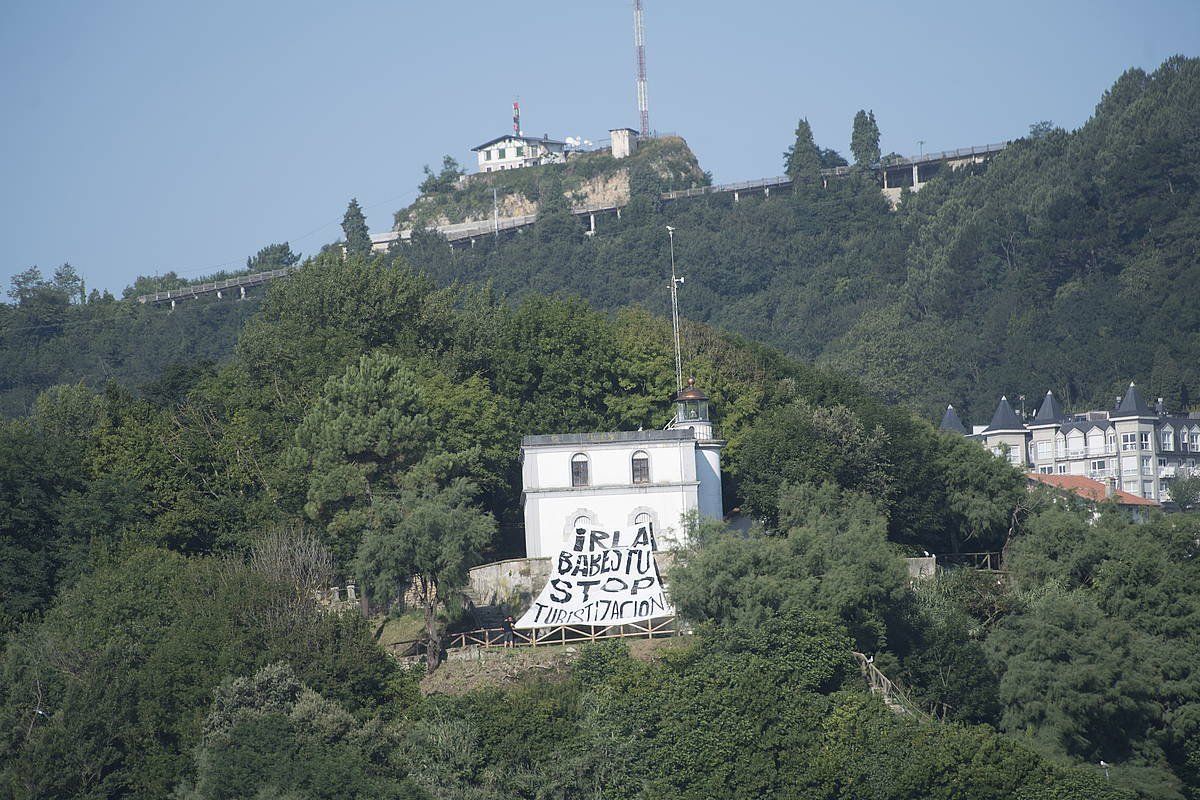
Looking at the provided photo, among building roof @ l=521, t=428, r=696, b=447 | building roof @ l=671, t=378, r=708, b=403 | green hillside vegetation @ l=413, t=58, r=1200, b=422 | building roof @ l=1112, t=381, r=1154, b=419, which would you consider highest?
green hillside vegetation @ l=413, t=58, r=1200, b=422

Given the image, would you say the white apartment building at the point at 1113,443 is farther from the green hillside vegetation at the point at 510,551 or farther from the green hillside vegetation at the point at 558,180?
the green hillside vegetation at the point at 558,180

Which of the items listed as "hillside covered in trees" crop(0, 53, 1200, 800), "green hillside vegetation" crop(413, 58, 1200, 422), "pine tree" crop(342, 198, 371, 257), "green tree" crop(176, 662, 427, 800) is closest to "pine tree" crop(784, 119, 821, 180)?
"green hillside vegetation" crop(413, 58, 1200, 422)

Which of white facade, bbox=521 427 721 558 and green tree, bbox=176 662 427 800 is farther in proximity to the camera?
white facade, bbox=521 427 721 558

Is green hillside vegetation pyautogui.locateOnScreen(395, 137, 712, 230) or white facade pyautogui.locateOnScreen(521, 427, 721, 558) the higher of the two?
green hillside vegetation pyautogui.locateOnScreen(395, 137, 712, 230)

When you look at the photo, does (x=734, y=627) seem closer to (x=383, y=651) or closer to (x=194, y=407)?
(x=383, y=651)

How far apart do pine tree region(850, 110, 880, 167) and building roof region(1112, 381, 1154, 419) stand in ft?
198

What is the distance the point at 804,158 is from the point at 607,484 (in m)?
116

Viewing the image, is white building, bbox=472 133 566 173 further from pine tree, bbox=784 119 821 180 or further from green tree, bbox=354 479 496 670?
green tree, bbox=354 479 496 670

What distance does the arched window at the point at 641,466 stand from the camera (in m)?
48.2

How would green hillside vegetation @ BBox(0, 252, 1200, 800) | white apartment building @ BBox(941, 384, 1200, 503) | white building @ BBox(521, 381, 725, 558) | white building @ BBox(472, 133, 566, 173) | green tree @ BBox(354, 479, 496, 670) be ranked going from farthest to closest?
white building @ BBox(472, 133, 566, 173)
white apartment building @ BBox(941, 384, 1200, 503)
white building @ BBox(521, 381, 725, 558)
green tree @ BBox(354, 479, 496, 670)
green hillside vegetation @ BBox(0, 252, 1200, 800)

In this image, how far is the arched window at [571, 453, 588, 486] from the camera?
1895 inches

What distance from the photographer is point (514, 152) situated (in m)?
182

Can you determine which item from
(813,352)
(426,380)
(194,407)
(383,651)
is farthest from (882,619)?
(813,352)

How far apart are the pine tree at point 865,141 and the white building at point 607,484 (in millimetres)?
113559
